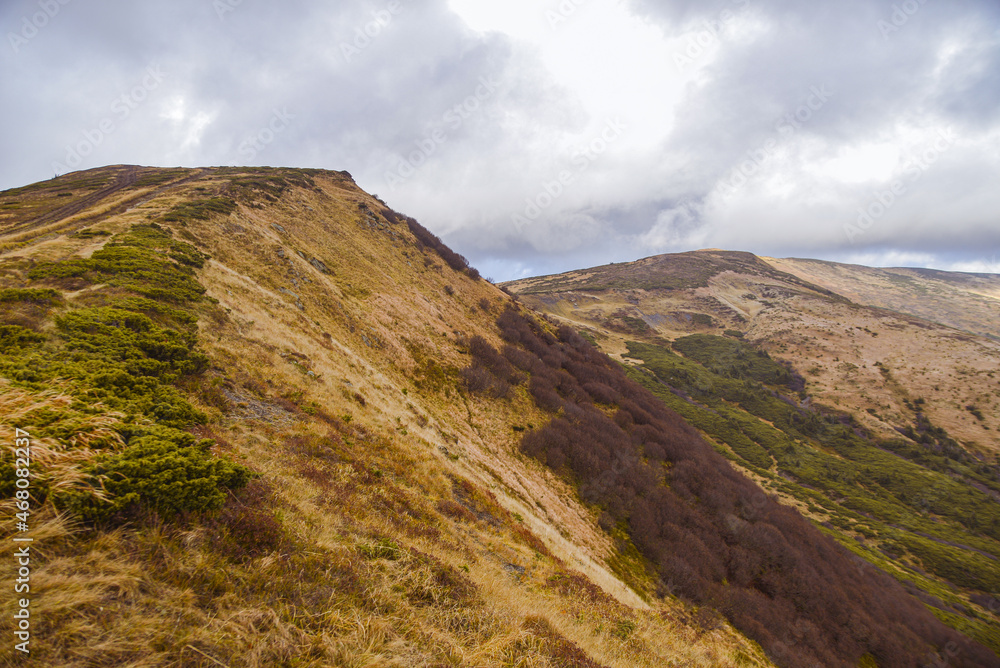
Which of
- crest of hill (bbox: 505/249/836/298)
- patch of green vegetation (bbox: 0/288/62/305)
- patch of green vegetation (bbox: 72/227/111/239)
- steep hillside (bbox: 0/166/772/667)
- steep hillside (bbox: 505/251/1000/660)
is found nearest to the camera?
steep hillside (bbox: 0/166/772/667)

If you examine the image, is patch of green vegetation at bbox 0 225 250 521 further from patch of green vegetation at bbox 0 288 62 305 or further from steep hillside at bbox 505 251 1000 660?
steep hillside at bbox 505 251 1000 660

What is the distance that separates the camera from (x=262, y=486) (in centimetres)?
656

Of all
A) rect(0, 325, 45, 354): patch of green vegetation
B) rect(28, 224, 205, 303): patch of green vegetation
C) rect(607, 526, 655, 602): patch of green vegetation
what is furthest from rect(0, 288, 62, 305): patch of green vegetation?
rect(607, 526, 655, 602): patch of green vegetation

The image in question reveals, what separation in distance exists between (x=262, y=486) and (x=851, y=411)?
9140cm

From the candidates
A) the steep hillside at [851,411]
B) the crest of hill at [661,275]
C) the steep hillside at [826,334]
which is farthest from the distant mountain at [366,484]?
the crest of hill at [661,275]

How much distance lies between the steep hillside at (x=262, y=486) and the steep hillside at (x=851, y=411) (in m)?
39.8

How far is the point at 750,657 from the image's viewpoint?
14391 millimetres

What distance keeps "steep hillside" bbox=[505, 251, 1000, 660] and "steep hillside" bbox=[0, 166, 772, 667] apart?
39849 millimetres

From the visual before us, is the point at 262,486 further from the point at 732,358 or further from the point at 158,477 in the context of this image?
the point at 732,358

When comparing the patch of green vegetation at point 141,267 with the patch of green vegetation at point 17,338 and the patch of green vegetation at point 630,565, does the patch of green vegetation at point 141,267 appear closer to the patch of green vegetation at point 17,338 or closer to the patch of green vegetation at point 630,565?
the patch of green vegetation at point 17,338

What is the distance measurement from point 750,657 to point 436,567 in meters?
16.8

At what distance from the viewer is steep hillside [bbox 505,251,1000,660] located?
121 feet

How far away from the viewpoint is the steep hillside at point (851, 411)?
3684 cm

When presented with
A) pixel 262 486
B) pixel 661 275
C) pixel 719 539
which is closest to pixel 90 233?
pixel 262 486
